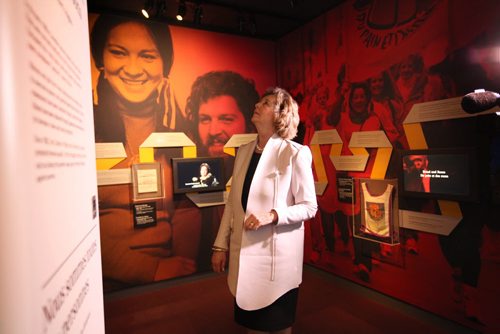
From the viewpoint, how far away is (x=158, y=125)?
371 cm

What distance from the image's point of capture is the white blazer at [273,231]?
178 cm

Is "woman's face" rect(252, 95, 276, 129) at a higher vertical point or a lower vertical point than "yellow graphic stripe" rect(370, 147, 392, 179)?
higher

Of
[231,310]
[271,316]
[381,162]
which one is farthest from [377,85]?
[231,310]

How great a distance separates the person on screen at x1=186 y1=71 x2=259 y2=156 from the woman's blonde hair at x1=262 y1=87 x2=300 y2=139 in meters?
2.12

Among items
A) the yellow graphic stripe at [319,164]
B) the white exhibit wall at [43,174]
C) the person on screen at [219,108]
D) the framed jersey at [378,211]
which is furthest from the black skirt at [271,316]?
the person on screen at [219,108]

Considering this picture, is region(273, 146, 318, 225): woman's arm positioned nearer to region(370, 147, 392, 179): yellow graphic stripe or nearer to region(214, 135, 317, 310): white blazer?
region(214, 135, 317, 310): white blazer

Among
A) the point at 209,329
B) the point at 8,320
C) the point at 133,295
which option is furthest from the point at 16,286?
the point at 133,295

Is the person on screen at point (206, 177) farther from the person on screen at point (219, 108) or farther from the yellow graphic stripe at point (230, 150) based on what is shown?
the yellow graphic stripe at point (230, 150)

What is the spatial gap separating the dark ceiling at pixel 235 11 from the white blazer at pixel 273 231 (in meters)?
2.19

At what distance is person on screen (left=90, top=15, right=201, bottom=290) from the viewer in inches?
135

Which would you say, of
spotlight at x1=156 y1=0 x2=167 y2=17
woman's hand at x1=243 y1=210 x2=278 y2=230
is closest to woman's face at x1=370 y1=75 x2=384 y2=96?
woman's hand at x1=243 y1=210 x2=278 y2=230

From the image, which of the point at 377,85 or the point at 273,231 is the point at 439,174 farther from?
the point at 273,231

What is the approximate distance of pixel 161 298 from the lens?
3377 millimetres

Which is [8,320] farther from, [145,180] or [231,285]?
[145,180]
